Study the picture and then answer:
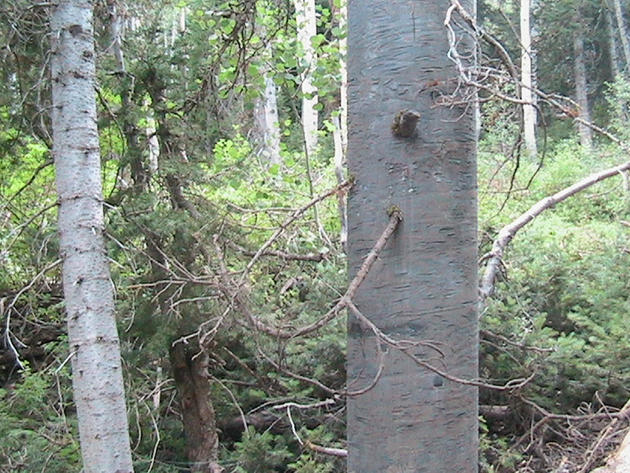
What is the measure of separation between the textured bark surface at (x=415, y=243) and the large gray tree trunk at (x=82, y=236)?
2.38 metres

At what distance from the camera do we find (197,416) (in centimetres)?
493

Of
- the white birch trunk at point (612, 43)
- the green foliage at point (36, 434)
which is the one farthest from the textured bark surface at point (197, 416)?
the white birch trunk at point (612, 43)

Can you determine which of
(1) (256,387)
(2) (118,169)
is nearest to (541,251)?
(1) (256,387)

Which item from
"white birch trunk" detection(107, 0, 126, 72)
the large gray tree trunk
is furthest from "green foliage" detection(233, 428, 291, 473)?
"white birch trunk" detection(107, 0, 126, 72)

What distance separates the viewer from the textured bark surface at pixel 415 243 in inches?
60.3

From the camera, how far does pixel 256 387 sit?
5.54 metres

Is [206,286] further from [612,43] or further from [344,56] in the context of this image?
[612,43]

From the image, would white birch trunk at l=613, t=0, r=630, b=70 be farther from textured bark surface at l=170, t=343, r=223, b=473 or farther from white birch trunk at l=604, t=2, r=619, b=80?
textured bark surface at l=170, t=343, r=223, b=473

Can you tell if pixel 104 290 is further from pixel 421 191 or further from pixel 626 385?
pixel 626 385

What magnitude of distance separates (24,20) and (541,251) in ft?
16.7

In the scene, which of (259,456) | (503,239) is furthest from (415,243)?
(259,456)

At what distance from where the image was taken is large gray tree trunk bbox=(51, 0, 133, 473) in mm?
3512

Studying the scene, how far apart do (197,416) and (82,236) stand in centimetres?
206

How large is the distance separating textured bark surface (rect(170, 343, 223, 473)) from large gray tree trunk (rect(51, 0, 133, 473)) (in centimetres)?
127
